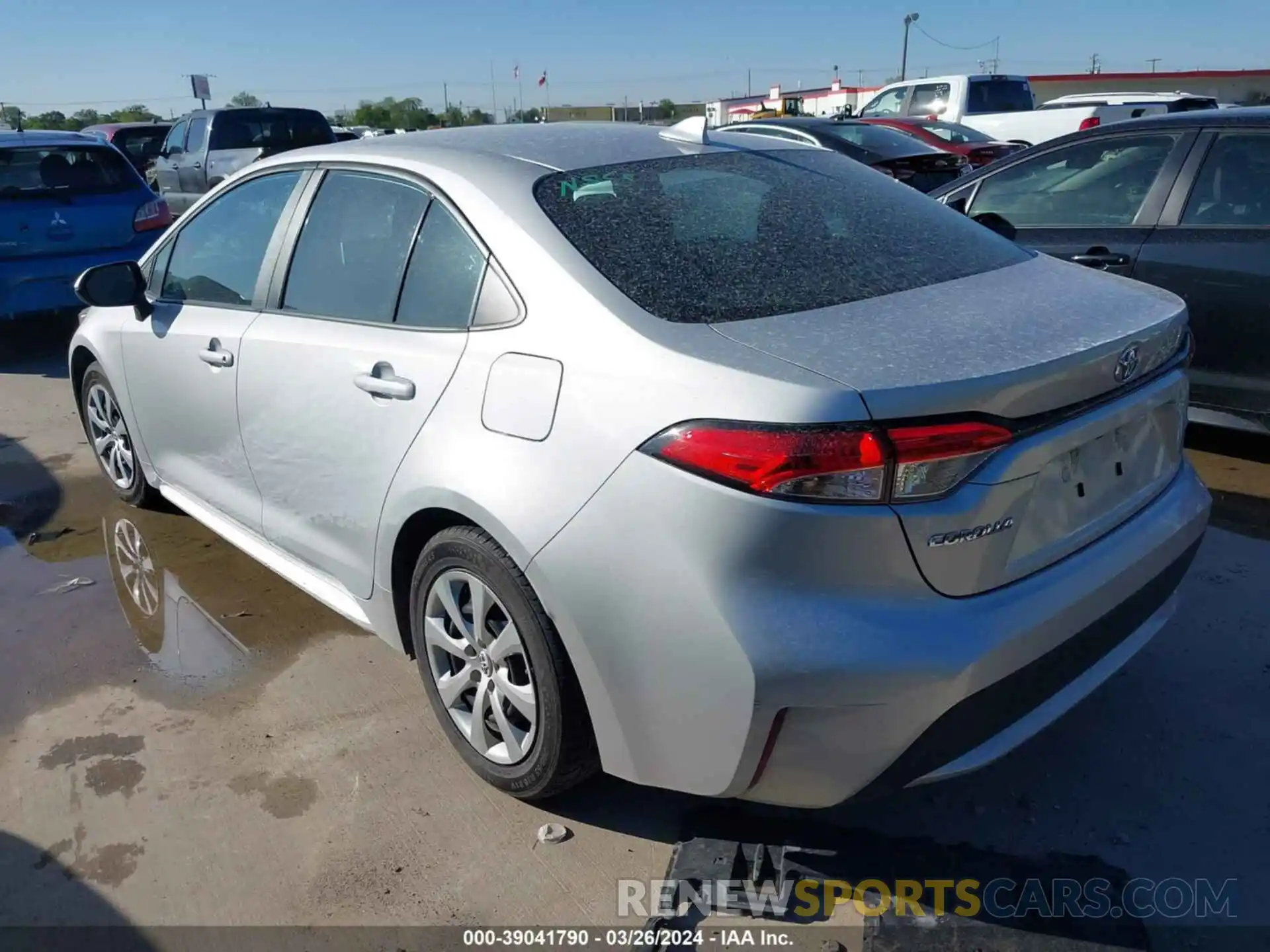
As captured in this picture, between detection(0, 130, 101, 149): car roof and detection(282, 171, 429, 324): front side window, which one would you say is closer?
detection(282, 171, 429, 324): front side window

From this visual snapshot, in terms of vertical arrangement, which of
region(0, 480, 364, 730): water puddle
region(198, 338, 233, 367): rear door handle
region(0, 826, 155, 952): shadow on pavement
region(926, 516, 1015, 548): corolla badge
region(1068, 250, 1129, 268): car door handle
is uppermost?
region(1068, 250, 1129, 268): car door handle

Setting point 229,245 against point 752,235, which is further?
point 229,245

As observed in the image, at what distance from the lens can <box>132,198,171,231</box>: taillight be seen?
804 cm

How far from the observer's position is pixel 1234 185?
4344mm

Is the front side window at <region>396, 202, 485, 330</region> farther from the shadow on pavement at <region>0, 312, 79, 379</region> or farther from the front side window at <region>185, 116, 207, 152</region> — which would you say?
the front side window at <region>185, 116, 207, 152</region>

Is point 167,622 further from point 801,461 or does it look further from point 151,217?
point 151,217

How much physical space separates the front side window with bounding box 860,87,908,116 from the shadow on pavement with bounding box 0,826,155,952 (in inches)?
711

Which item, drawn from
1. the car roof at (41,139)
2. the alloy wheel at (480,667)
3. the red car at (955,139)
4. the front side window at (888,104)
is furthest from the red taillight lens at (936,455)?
the front side window at (888,104)

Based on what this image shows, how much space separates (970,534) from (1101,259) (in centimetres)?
327

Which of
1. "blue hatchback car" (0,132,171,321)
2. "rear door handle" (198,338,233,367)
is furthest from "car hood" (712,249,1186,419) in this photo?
"blue hatchback car" (0,132,171,321)

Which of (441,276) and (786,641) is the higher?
(441,276)

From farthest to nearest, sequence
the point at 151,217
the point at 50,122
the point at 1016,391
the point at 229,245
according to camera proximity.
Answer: the point at 50,122 → the point at 151,217 → the point at 229,245 → the point at 1016,391

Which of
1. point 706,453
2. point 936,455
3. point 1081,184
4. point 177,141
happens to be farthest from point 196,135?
point 936,455

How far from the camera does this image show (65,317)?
9656mm
